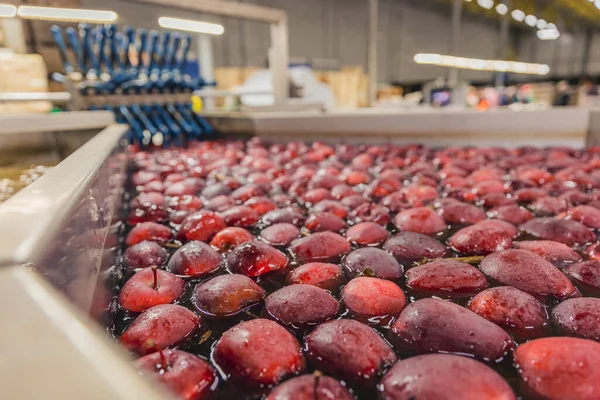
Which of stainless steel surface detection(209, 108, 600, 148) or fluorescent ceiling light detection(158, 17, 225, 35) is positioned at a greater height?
fluorescent ceiling light detection(158, 17, 225, 35)

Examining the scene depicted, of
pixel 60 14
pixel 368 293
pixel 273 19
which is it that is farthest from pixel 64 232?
pixel 273 19

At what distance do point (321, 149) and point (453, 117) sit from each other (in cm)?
101

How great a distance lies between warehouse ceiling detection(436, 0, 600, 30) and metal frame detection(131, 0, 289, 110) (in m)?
15.0

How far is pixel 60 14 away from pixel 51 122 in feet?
5.21

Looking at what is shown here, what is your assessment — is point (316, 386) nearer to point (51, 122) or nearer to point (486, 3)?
point (51, 122)

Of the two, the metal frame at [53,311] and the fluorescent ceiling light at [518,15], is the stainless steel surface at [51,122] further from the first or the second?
the fluorescent ceiling light at [518,15]

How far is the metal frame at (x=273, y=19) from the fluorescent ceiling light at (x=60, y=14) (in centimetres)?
100

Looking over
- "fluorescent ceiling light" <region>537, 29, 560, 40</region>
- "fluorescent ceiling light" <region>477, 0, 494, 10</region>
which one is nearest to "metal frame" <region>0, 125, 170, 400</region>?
"fluorescent ceiling light" <region>477, 0, 494, 10</region>

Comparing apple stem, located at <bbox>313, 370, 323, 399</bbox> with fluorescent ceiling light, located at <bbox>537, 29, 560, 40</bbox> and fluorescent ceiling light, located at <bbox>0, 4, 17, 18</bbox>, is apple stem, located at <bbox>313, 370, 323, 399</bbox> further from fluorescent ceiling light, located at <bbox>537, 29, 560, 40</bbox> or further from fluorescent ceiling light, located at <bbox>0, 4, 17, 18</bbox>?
fluorescent ceiling light, located at <bbox>537, 29, 560, 40</bbox>

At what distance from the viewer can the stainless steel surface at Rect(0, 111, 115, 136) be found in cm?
248

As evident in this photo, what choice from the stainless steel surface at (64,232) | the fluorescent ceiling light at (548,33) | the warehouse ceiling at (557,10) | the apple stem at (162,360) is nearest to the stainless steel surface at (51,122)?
the stainless steel surface at (64,232)

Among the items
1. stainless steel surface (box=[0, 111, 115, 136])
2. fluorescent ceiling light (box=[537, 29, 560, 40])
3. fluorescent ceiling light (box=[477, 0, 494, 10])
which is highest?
fluorescent ceiling light (box=[477, 0, 494, 10])

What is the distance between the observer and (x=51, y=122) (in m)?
2.62

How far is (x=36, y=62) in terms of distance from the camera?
19.5ft
